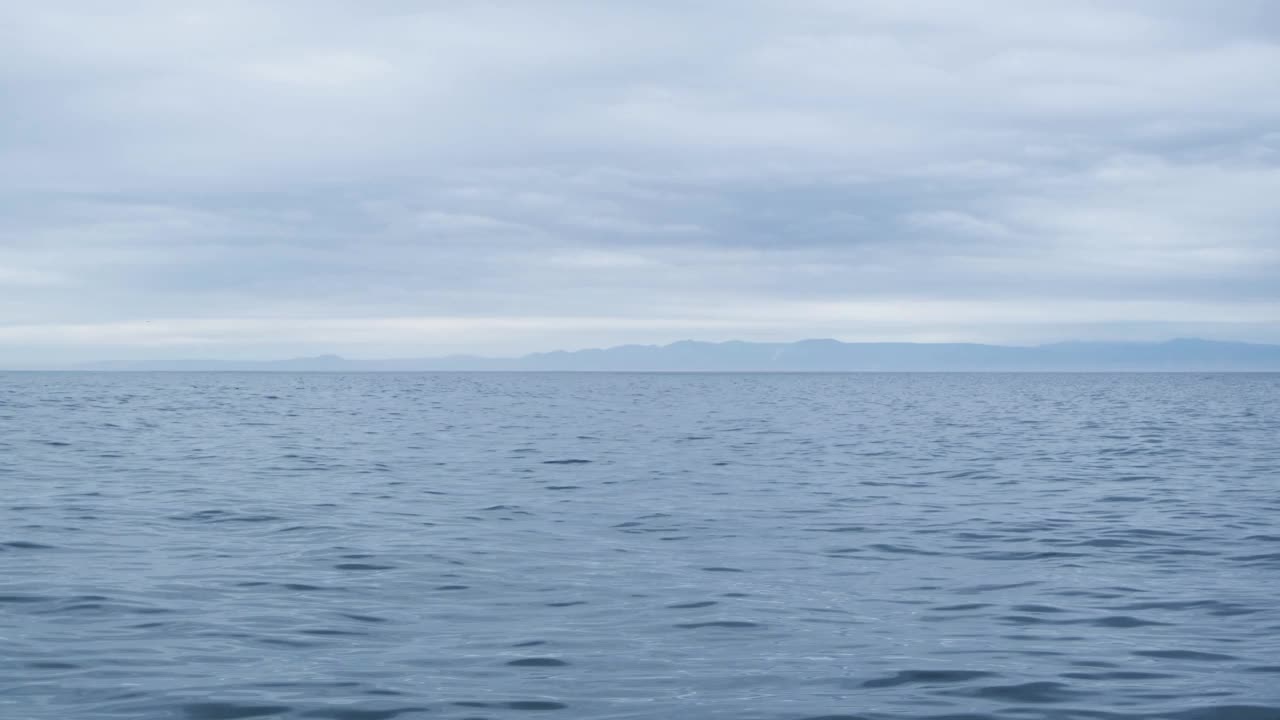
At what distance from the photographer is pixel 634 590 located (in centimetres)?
1387

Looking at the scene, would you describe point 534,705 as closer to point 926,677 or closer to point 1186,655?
point 926,677

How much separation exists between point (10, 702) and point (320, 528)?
9.45 meters

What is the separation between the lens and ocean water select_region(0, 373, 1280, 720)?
9672 mm

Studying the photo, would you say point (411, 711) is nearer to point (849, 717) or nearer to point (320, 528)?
point (849, 717)

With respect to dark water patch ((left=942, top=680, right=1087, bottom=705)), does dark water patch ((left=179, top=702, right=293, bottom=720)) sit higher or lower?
higher

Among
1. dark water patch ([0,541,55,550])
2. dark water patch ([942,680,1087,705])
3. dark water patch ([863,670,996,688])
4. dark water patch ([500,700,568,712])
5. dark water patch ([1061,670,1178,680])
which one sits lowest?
dark water patch ([942,680,1087,705])

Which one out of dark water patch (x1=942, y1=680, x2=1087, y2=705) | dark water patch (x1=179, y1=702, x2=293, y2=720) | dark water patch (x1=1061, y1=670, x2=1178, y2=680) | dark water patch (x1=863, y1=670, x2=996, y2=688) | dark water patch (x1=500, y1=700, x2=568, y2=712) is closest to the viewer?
dark water patch (x1=179, y1=702, x2=293, y2=720)

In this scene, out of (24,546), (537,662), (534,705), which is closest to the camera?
(534,705)

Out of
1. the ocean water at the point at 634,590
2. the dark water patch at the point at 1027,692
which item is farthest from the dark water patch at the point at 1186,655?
the dark water patch at the point at 1027,692

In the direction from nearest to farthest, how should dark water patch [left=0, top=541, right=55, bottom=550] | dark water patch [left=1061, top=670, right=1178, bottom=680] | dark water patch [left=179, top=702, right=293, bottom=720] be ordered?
dark water patch [left=179, top=702, right=293, bottom=720] → dark water patch [left=1061, top=670, right=1178, bottom=680] → dark water patch [left=0, top=541, right=55, bottom=550]

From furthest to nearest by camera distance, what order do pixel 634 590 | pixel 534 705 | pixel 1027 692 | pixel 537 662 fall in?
1. pixel 634 590
2. pixel 537 662
3. pixel 1027 692
4. pixel 534 705

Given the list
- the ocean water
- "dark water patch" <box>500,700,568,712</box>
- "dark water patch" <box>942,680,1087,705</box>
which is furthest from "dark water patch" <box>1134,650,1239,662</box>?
"dark water patch" <box>500,700,568,712</box>

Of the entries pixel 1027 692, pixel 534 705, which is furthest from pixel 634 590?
pixel 1027 692

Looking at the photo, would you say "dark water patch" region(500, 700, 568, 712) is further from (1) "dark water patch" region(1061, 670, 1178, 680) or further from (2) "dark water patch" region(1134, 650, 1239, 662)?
(2) "dark water patch" region(1134, 650, 1239, 662)
